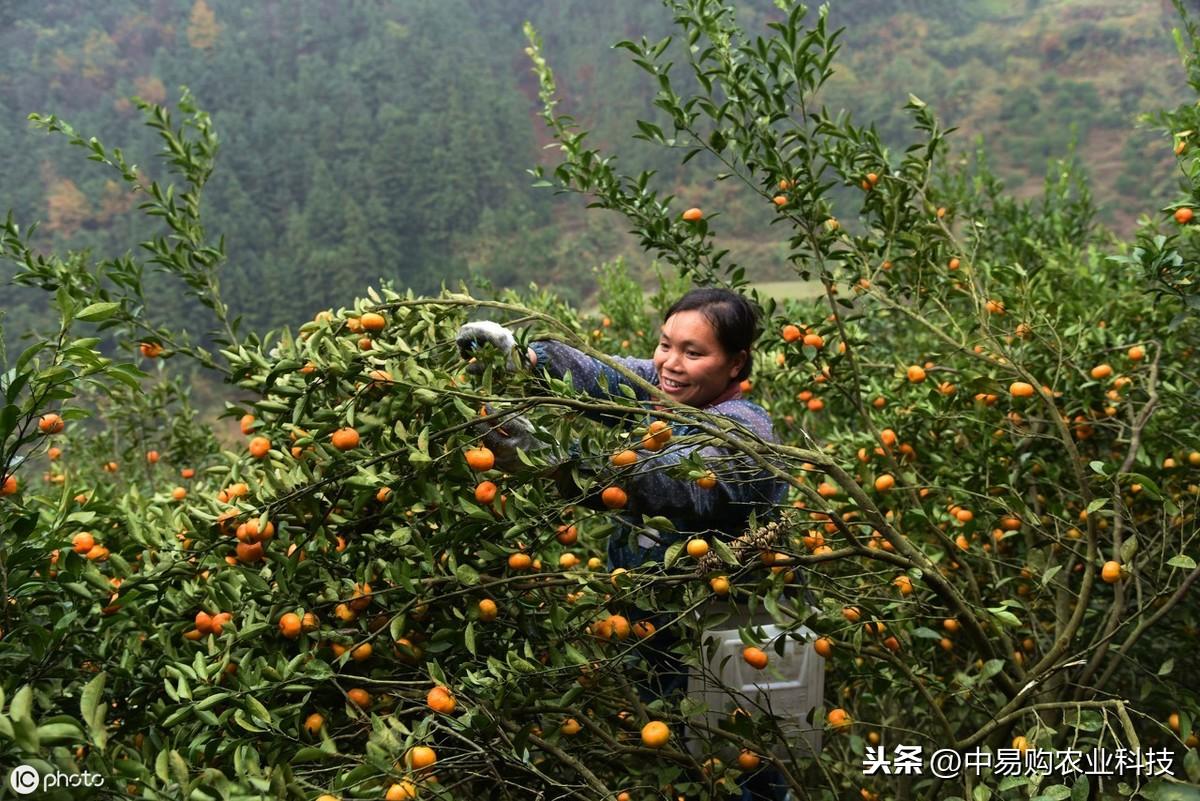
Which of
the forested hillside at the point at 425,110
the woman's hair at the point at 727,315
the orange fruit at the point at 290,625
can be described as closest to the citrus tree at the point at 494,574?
the orange fruit at the point at 290,625

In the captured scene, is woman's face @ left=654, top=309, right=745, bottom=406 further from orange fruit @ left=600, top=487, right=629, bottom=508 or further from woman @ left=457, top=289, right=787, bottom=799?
orange fruit @ left=600, top=487, right=629, bottom=508

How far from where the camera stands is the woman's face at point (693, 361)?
178 centimetres

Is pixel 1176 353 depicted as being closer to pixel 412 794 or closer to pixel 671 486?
pixel 671 486

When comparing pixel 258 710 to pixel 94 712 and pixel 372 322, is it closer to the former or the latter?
pixel 94 712

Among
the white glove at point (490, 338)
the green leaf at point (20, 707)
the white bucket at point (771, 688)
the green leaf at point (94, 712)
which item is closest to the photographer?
the green leaf at point (20, 707)

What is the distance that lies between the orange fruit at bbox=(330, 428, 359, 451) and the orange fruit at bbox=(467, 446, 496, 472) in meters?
0.15

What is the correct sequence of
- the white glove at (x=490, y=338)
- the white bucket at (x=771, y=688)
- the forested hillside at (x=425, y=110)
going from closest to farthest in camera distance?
1. the white glove at (x=490, y=338)
2. the white bucket at (x=771, y=688)
3. the forested hillside at (x=425, y=110)

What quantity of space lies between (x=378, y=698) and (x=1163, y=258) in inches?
63.7

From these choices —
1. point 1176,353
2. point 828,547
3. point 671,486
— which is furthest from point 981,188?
point 671,486

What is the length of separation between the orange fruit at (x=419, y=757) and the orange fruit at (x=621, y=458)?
426mm

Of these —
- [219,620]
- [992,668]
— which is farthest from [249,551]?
[992,668]

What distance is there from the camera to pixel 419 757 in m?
1.04

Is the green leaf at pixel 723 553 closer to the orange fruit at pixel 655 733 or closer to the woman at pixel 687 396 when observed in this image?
the woman at pixel 687 396

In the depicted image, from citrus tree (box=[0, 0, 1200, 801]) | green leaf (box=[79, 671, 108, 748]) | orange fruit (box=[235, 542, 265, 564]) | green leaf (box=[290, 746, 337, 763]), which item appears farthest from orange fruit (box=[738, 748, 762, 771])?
green leaf (box=[79, 671, 108, 748])
